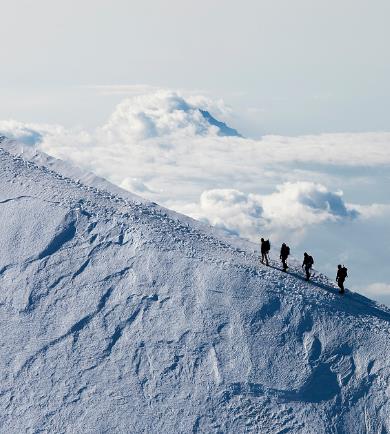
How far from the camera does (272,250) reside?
160 ft

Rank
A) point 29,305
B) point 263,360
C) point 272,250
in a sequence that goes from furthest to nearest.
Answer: point 272,250
point 29,305
point 263,360

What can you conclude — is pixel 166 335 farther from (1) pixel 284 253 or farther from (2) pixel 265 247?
(1) pixel 284 253

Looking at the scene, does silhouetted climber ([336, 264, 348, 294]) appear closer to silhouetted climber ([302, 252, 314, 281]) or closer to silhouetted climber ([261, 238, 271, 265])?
silhouetted climber ([302, 252, 314, 281])

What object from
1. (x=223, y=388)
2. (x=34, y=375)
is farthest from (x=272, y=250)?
(x=34, y=375)

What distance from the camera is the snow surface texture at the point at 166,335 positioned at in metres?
35.4

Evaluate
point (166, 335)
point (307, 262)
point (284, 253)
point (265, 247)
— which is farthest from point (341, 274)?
point (166, 335)

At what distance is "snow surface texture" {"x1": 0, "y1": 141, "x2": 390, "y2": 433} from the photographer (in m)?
35.4

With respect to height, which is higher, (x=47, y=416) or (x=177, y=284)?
(x=177, y=284)

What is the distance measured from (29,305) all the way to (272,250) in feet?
57.1

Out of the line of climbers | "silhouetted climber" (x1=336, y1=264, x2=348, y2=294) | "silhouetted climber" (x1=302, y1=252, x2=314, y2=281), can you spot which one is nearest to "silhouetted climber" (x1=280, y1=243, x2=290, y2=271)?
the line of climbers

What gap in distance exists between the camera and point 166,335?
3850 cm

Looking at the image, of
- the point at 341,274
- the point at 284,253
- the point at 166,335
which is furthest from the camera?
the point at 284,253

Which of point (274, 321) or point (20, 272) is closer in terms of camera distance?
point (274, 321)

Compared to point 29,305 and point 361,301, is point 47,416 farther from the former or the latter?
point 361,301
